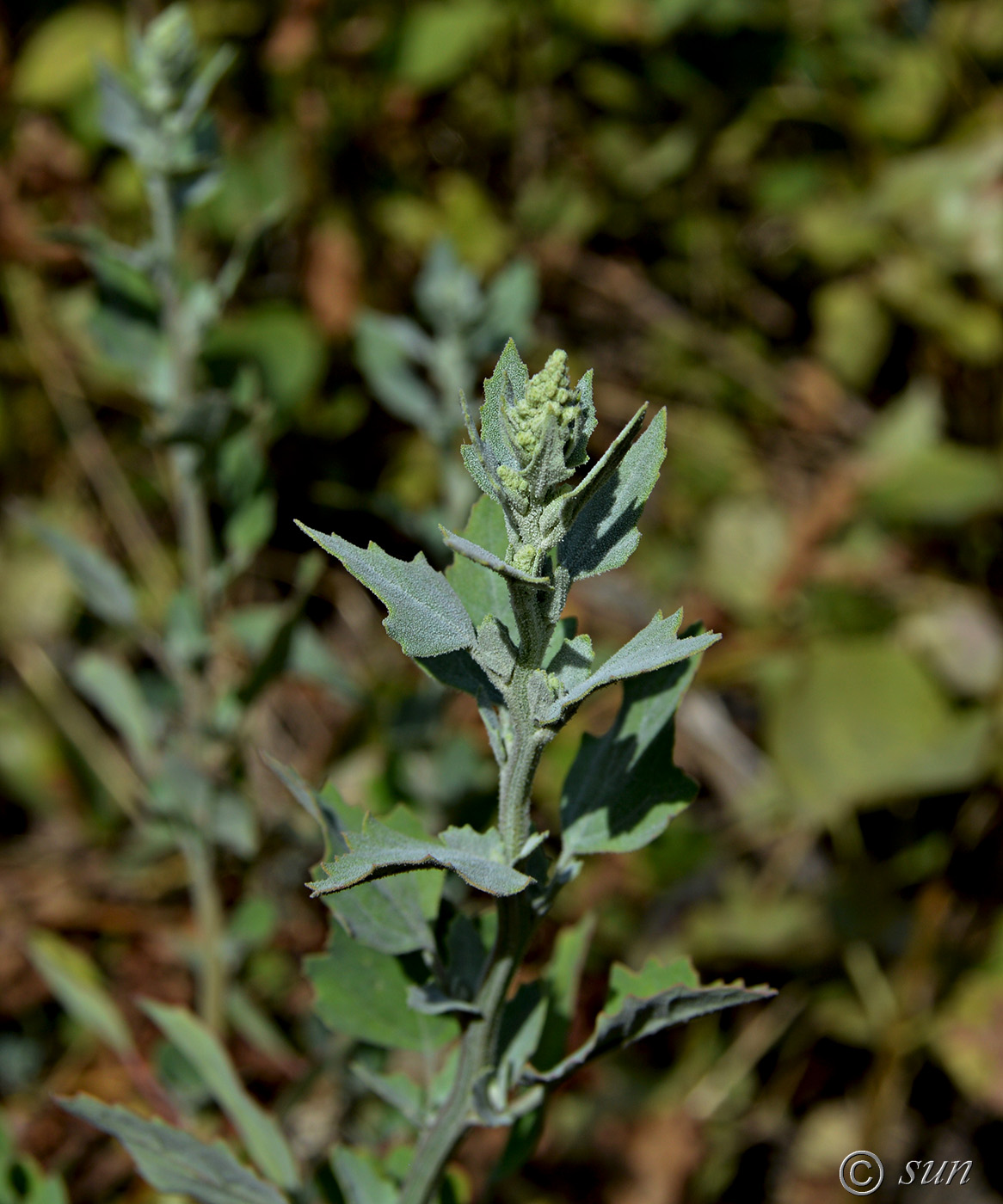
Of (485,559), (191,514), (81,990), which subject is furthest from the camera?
(81,990)

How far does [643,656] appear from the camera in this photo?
2.40ft

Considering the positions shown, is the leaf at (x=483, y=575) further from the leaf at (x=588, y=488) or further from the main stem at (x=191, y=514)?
the main stem at (x=191, y=514)

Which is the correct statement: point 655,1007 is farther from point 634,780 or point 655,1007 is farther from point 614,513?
point 614,513

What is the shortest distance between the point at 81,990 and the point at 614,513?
130cm

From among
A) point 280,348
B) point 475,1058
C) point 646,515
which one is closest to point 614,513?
point 475,1058

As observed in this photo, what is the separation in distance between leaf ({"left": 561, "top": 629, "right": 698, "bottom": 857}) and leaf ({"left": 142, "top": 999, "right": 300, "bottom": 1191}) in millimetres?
513

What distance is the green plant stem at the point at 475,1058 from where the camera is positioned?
883 millimetres

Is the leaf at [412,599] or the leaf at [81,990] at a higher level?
the leaf at [412,599]

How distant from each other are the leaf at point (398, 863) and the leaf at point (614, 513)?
209 mm

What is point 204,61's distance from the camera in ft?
8.40

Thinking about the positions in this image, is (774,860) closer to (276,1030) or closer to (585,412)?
(276,1030)

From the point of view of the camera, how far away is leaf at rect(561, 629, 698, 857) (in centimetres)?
89

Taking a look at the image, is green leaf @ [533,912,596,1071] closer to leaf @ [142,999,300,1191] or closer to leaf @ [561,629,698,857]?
leaf @ [561,629,698,857]

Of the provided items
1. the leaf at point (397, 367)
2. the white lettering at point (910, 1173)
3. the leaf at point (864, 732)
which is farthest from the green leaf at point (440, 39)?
the white lettering at point (910, 1173)
